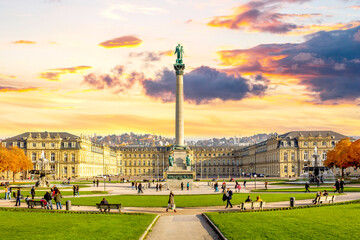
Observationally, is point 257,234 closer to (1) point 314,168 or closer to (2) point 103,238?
(2) point 103,238

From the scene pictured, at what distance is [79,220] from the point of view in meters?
34.5

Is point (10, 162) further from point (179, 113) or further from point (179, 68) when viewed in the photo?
point (179, 68)

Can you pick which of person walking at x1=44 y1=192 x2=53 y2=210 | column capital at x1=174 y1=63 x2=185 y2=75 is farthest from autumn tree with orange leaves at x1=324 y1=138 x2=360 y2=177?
person walking at x1=44 y1=192 x2=53 y2=210

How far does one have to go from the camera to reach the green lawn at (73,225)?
27438 mm

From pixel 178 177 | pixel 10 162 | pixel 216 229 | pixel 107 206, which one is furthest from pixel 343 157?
pixel 216 229

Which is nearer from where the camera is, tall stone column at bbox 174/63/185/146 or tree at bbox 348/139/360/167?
tall stone column at bbox 174/63/185/146

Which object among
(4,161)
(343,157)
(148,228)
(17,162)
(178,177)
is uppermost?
(343,157)

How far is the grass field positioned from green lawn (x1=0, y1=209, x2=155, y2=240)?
19.5 ft

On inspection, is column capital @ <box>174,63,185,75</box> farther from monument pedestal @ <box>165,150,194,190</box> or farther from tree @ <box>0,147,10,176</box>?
tree @ <box>0,147,10,176</box>

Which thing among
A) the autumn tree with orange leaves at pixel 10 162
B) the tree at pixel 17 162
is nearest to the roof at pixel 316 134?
the tree at pixel 17 162

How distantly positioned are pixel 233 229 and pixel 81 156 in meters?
174

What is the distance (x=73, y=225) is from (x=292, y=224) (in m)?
14.8

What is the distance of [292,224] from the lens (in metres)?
30.5

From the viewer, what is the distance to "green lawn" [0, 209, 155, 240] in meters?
27.4
